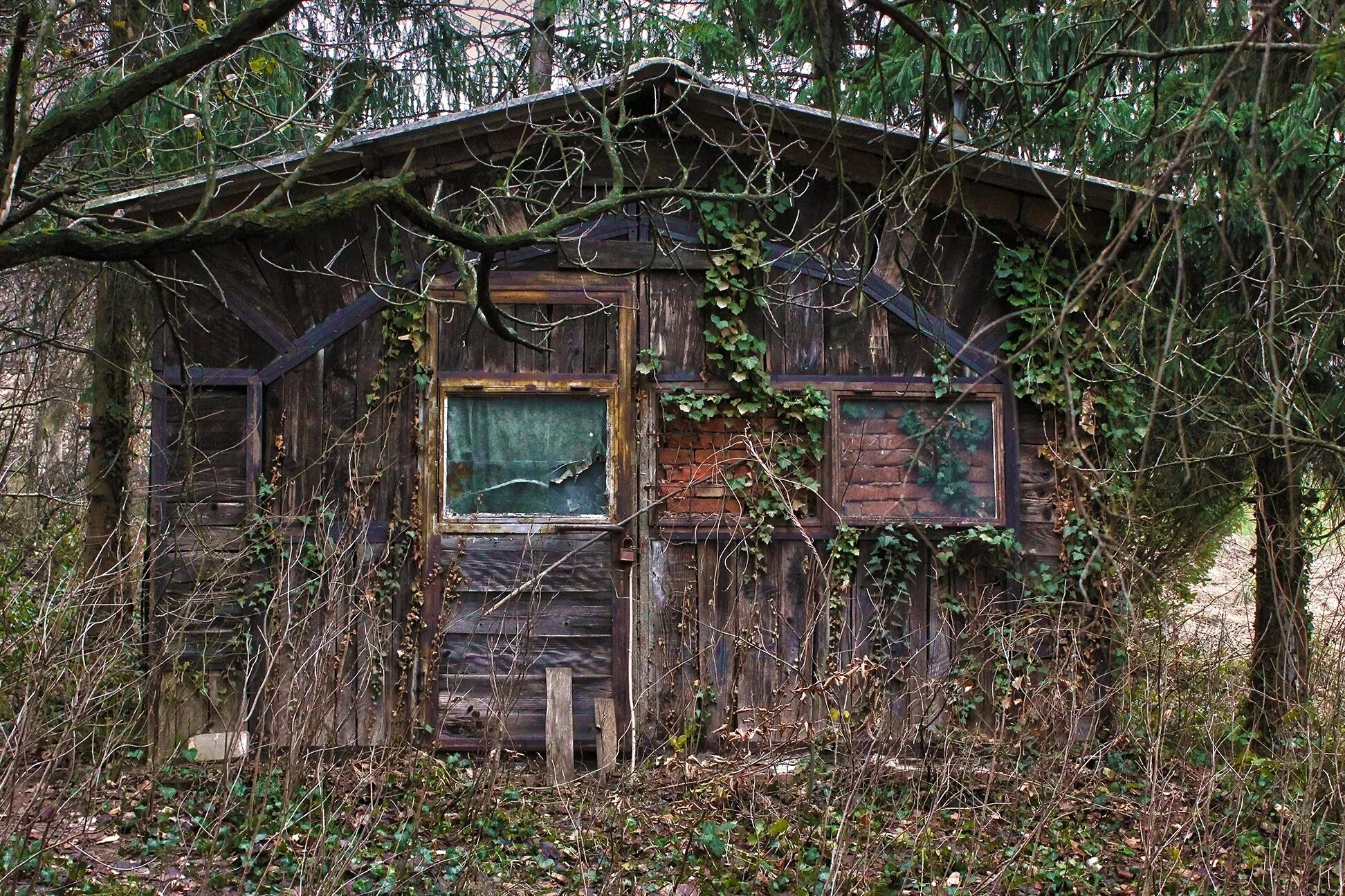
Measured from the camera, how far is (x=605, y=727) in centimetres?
661

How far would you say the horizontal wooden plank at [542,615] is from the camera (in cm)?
675

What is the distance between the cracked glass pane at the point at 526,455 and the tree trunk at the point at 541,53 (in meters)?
5.68

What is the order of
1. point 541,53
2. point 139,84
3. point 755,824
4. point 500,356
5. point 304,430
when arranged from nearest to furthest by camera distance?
point 139,84
point 755,824
point 304,430
point 500,356
point 541,53

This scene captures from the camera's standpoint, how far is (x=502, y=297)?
6824mm

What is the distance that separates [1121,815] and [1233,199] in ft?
13.5

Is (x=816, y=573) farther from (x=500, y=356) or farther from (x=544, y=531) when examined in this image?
(x=500, y=356)

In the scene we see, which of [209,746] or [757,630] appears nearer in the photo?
[209,746]

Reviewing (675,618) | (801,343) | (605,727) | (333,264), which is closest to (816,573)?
(675,618)

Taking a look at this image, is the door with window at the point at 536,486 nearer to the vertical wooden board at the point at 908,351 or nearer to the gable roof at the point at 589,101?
the gable roof at the point at 589,101

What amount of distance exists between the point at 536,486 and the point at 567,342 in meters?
0.89

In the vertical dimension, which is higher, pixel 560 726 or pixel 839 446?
pixel 839 446

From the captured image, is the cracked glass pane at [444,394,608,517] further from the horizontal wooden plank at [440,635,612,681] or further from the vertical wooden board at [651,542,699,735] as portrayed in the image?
the horizontal wooden plank at [440,635,612,681]

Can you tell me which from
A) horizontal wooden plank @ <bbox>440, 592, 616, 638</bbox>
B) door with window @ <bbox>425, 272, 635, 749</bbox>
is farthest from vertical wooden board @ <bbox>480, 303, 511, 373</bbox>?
horizontal wooden plank @ <bbox>440, 592, 616, 638</bbox>

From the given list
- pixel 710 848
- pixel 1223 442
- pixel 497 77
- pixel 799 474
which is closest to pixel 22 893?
pixel 710 848
